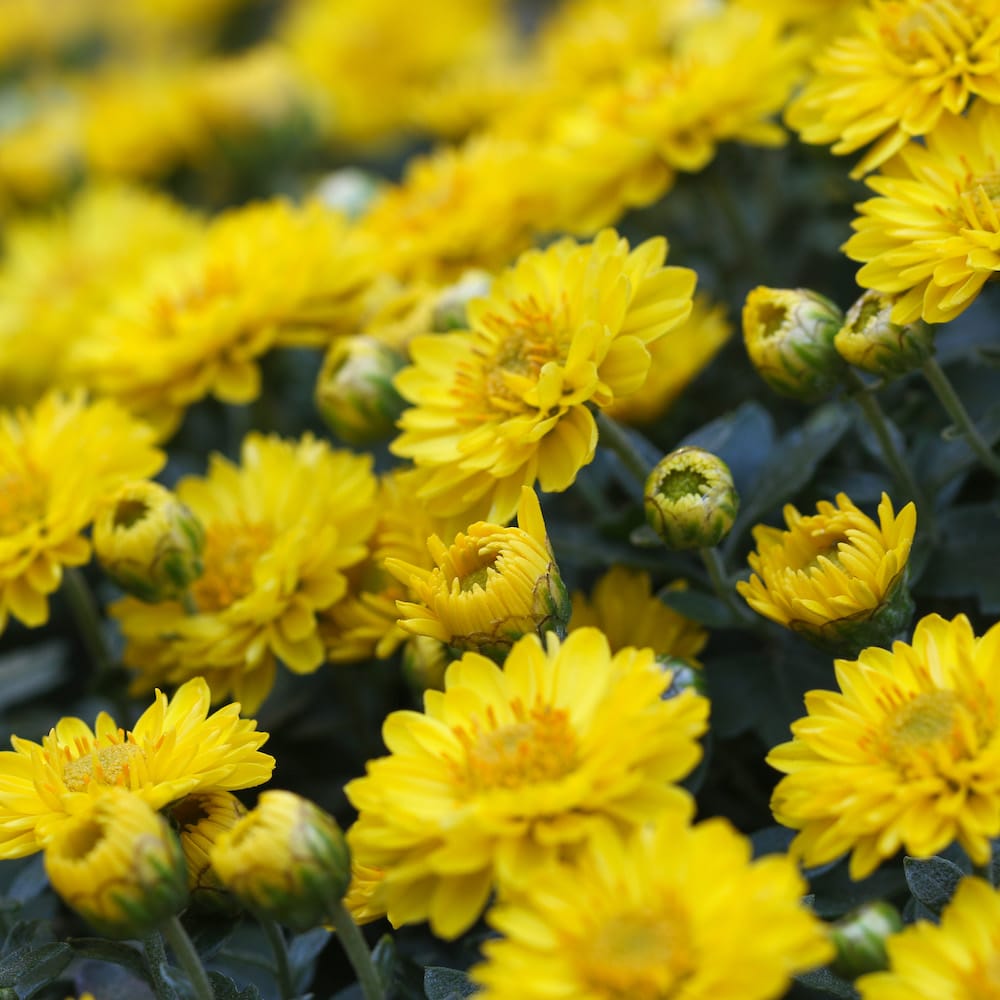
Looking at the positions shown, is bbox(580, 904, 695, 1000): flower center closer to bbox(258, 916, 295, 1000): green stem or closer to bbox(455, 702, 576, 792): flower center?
bbox(455, 702, 576, 792): flower center

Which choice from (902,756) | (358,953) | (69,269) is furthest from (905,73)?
(69,269)

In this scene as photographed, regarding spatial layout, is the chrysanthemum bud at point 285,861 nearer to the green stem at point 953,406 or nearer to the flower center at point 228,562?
the flower center at point 228,562

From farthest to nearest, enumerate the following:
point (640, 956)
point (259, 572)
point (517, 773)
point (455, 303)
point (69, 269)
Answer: point (69, 269), point (455, 303), point (259, 572), point (517, 773), point (640, 956)

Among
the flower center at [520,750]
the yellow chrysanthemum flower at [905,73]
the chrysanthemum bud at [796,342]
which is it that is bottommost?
the flower center at [520,750]

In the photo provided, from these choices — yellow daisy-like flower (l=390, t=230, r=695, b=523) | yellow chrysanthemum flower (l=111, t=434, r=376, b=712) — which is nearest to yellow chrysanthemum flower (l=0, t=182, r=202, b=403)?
yellow chrysanthemum flower (l=111, t=434, r=376, b=712)

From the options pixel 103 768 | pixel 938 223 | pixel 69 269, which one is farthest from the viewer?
pixel 69 269

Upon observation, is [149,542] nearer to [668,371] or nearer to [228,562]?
[228,562]

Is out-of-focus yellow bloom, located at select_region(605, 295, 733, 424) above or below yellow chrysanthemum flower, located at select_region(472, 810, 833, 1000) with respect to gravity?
below

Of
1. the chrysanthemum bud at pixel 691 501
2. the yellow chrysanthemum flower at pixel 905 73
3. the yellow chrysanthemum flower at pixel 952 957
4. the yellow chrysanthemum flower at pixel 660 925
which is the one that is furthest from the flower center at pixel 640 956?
the yellow chrysanthemum flower at pixel 905 73
